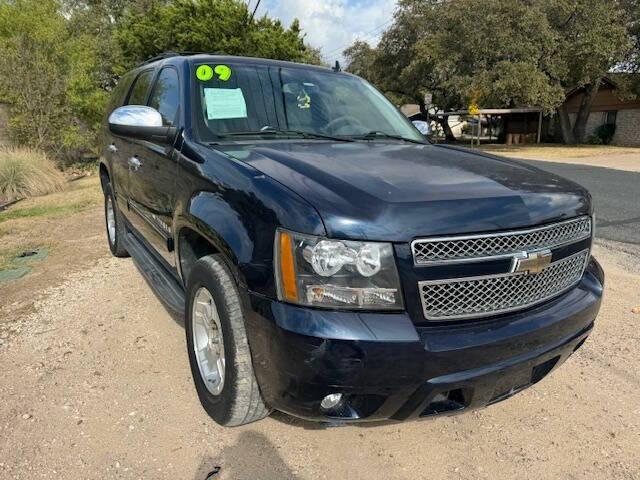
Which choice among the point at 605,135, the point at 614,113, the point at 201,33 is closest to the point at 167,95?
the point at 201,33

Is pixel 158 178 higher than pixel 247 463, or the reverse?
pixel 158 178

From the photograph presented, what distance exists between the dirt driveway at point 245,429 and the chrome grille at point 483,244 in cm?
106

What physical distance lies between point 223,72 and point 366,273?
1996 mm

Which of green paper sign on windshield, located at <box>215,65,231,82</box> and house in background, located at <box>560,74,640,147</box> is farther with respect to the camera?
house in background, located at <box>560,74,640,147</box>

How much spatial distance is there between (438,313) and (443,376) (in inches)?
9.6

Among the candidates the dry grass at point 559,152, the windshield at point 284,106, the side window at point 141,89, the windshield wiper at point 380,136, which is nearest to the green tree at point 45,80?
the side window at point 141,89

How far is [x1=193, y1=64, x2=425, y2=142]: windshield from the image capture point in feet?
9.91

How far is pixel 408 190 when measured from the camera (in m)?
2.09

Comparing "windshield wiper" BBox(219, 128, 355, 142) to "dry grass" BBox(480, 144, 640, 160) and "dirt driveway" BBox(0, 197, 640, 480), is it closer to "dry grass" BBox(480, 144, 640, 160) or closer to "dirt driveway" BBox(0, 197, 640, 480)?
"dirt driveway" BBox(0, 197, 640, 480)

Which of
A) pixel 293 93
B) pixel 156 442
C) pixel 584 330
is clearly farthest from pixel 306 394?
pixel 293 93

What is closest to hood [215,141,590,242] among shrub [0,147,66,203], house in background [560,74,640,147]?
shrub [0,147,66,203]

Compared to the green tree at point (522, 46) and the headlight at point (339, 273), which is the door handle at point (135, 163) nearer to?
the headlight at point (339, 273)

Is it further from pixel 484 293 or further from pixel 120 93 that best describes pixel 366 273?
pixel 120 93

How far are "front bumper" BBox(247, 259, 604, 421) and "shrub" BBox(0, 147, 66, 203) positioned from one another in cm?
1039
